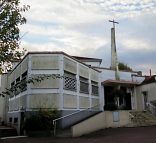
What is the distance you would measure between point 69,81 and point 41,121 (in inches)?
175

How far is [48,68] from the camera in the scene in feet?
70.9

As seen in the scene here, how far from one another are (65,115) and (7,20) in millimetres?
11454

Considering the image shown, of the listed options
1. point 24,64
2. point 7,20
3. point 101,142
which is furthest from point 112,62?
point 7,20

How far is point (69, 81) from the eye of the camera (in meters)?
22.8

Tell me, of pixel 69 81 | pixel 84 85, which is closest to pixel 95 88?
pixel 84 85

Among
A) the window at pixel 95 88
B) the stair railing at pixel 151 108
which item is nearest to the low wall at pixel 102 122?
the window at pixel 95 88

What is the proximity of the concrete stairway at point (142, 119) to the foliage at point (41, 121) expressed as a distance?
8.31 metres

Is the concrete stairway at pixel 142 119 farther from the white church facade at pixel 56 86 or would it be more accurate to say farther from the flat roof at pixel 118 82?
the flat roof at pixel 118 82

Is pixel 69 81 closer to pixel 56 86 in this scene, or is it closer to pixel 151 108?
pixel 56 86

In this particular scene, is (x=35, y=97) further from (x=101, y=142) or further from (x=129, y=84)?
(x=129, y=84)

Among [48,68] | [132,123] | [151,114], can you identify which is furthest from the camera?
[151,114]

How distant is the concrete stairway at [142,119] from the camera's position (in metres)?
25.2

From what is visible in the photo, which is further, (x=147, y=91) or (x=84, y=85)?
(x=147, y=91)

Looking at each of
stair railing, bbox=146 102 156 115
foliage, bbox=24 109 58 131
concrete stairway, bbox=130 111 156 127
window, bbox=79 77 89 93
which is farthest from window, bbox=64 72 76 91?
stair railing, bbox=146 102 156 115
